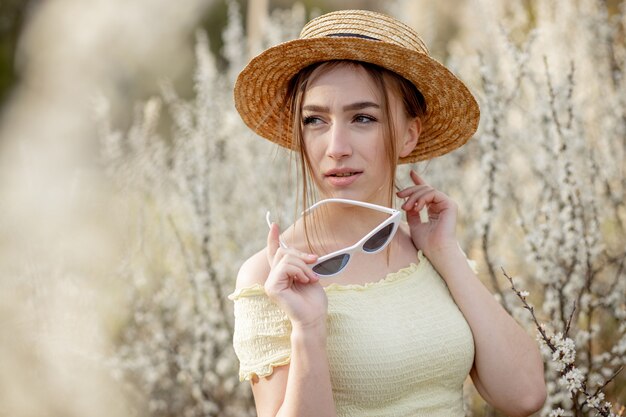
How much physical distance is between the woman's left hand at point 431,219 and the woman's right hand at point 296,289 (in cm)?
52

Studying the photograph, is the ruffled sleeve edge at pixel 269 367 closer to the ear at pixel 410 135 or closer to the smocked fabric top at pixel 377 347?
the smocked fabric top at pixel 377 347

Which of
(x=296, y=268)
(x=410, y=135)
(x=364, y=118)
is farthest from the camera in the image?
(x=410, y=135)

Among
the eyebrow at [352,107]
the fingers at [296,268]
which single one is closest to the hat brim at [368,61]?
the eyebrow at [352,107]

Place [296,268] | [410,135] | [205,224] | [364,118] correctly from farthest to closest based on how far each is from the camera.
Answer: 1. [205,224]
2. [410,135]
3. [364,118]
4. [296,268]

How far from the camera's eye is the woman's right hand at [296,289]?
162cm

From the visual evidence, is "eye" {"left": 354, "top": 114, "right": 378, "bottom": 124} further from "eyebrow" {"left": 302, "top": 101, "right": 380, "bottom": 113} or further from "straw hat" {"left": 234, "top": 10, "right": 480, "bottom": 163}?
"straw hat" {"left": 234, "top": 10, "right": 480, "bottom": 163}

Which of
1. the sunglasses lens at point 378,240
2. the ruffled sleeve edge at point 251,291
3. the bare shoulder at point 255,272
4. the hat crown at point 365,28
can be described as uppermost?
the hat crown at point 365,28

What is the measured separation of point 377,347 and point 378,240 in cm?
25

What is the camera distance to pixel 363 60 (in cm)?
187

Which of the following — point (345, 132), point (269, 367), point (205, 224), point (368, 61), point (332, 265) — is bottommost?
point (269, 367)

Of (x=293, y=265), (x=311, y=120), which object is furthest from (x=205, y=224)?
(x=293, y=265)

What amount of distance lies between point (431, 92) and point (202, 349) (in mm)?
2113

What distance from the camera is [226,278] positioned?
3893mm

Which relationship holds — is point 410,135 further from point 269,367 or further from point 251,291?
point 269,367
